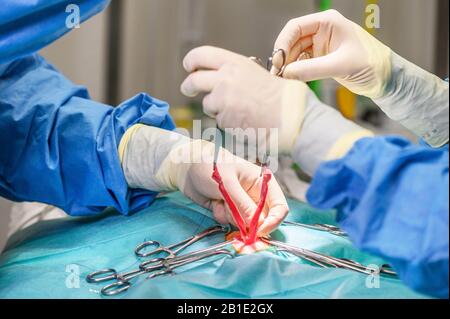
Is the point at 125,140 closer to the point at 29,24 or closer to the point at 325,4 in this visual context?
the point at 29,24

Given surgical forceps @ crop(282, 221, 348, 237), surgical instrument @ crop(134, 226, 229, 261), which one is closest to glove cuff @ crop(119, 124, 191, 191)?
surgical instrument @ crop(134, 226, 229, 261)

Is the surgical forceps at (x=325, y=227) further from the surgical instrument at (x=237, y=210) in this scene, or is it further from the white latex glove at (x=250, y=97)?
the white latex glove at (x=250, y=97)

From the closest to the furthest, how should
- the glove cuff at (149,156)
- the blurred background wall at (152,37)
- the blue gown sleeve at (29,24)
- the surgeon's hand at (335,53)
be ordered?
1. the surgeon's hand at (335,53)
2. the blue gown sleeve at (29,24)
3. the glove cuff at (149,156)
4. the blurred background wall at (152,37)

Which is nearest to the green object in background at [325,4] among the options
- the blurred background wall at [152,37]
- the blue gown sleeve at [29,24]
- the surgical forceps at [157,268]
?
the blurred background wall at [152,37]

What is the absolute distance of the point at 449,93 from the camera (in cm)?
94

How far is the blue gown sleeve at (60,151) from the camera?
1.33 metres

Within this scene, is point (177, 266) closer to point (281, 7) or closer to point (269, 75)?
point (269, 75)

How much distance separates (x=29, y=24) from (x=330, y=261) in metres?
0.74

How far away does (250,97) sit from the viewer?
856mm

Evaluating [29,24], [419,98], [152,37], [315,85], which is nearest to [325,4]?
[315,85]

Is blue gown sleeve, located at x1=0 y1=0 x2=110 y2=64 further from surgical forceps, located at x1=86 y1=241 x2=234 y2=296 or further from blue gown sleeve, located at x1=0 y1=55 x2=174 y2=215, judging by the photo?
surgical forceps, located at x1=86 y1=241 x2=234 y2=296

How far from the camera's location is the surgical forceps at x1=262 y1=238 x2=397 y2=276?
1045 mm

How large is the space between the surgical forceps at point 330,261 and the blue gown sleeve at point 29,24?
0.63m

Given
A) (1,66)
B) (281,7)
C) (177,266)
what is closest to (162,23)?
(281,7)
